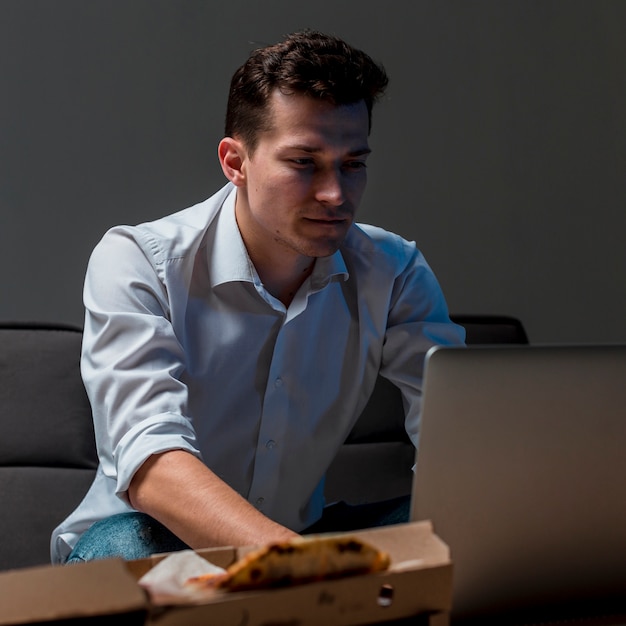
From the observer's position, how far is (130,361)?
1185mm

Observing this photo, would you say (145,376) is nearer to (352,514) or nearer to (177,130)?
(352,514)

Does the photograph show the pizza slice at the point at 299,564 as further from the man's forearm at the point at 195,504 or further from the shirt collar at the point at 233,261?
the shirt collar at the point at 233,261

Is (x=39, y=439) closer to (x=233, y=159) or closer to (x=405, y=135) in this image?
(x=233, y=159)

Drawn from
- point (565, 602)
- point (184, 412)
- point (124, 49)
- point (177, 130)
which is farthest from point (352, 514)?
point (124, 49)

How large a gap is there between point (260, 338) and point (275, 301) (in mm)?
67

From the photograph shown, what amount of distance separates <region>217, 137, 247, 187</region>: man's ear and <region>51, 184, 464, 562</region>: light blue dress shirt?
42 millimetres

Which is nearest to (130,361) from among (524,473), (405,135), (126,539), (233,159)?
(126,539)

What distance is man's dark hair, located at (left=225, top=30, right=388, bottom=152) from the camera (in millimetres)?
1419

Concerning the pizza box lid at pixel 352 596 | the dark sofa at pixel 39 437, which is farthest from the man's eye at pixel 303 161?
the pizza box lid at pixel 352 596

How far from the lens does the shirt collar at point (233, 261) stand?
144 cm

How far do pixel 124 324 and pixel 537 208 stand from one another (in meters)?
1.74

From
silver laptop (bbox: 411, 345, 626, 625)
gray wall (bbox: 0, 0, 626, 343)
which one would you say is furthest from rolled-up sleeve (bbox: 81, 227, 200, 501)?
gray wall (bbox: 0, 0, 626, 343)

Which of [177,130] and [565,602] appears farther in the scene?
[177,130]

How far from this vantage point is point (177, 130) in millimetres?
2266
